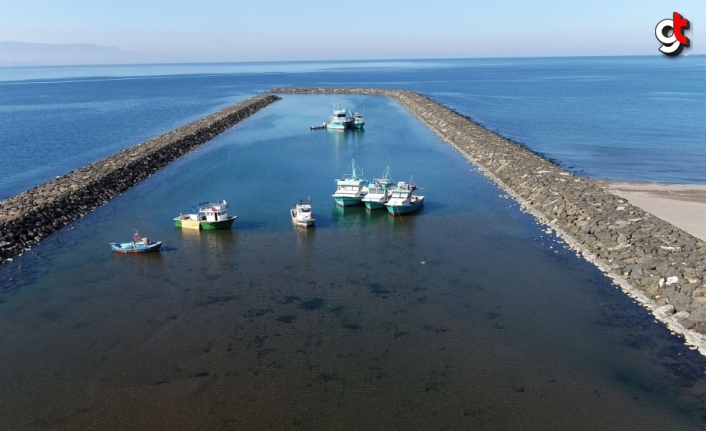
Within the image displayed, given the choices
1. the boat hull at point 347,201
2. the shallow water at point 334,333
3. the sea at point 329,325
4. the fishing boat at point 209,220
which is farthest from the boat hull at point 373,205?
the fishing boat at point 209,220

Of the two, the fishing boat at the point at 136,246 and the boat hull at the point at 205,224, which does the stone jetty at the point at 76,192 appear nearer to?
the fishing boat at the point at 136,246

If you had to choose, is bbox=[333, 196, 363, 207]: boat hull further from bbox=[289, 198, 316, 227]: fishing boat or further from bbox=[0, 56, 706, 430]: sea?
bbox=[289, 198, 316, 227]: fishing boat

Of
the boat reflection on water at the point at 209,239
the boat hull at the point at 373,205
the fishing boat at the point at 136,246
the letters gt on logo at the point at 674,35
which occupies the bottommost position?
the boat reflection on water at the point at 209,239

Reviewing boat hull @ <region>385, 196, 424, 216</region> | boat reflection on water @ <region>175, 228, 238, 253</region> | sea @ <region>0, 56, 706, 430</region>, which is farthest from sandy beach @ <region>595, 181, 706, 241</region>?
boat reflection on water @ <region>175, 228, 238, 253</region>

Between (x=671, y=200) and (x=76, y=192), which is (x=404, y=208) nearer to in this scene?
(x=671, y=200)

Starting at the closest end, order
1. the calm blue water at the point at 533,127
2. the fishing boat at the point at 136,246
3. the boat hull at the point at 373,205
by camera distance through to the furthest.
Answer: the fishing boat at the point at 136,246 → the boat hull at the point at 373,205 → the calm blue water at the point at 533,127

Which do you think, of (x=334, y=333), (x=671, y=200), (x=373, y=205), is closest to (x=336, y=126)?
(x=373, y=205)

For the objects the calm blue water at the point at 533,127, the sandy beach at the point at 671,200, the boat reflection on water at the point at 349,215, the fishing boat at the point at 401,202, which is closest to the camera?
the sandy beach at the point at 671,200
